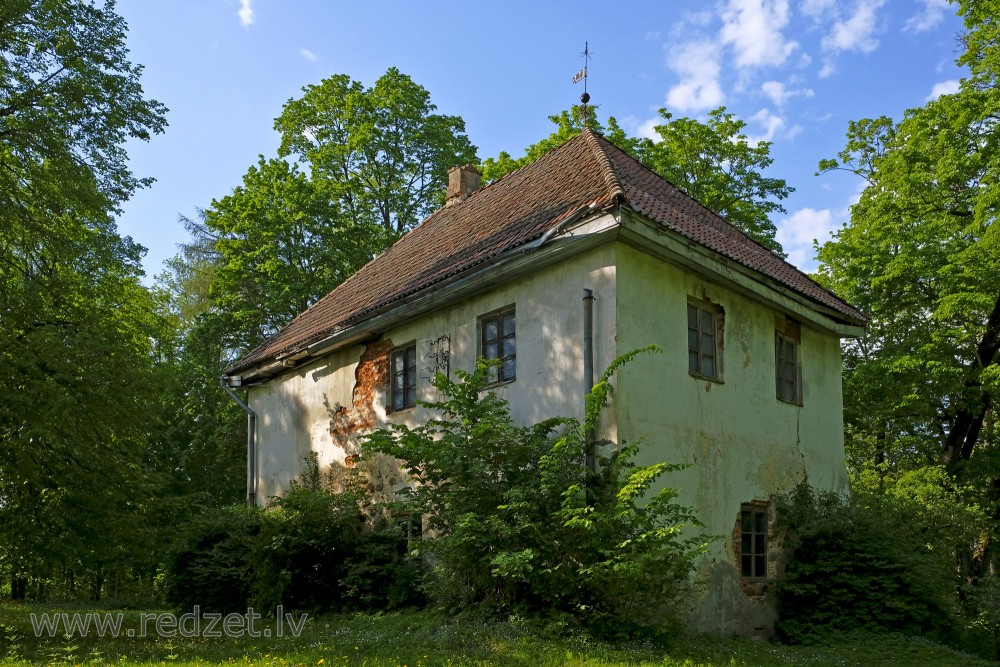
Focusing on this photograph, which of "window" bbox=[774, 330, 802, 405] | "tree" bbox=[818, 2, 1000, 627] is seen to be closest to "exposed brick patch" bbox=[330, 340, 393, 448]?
"window" bbox=[774, 330, 802, 405]

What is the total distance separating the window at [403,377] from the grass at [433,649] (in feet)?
12.8

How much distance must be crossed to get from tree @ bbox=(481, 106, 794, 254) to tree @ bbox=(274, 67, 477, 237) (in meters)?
2.72

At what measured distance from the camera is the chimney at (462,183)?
19453mm

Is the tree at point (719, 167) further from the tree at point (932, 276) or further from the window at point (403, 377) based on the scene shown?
the window at point (403, 377)

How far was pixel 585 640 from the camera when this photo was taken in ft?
31.1

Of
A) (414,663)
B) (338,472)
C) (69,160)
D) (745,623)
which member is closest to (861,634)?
(745,623)

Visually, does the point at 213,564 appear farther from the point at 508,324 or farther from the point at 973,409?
the point at 973,409

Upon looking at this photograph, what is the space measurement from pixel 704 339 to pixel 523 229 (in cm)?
298

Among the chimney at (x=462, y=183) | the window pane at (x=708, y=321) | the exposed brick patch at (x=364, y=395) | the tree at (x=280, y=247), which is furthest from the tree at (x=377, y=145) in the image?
the window pane at (x=708, y=321)

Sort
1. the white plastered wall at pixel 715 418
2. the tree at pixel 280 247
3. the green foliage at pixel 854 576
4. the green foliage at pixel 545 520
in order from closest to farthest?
the green foliage at pixel 545 520
the white plastered wall at pixel 715 418
the green foliage at pixel 854 576
the tree at pixel 280 247

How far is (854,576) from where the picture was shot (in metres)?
12.7

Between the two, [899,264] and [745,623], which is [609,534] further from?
[899,264]

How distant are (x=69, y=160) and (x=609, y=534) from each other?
8.84m

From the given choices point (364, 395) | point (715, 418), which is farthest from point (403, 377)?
point (715, 418)
